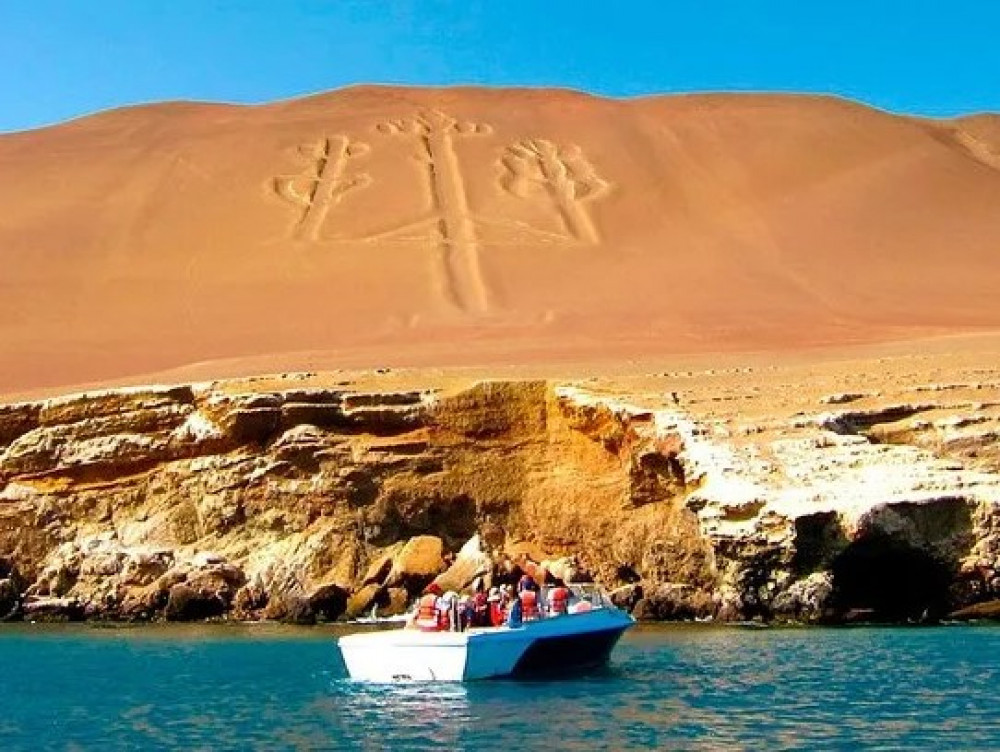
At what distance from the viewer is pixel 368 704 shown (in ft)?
70.1

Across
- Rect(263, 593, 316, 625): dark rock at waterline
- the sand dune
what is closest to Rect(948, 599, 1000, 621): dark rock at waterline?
Rect(263, 593, 316, 625): dark rock at waterline

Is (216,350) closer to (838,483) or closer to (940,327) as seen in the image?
(940,327)

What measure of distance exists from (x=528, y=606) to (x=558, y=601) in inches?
20.4

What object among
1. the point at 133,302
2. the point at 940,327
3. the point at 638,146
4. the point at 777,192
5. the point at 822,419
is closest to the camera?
the point at 822,419

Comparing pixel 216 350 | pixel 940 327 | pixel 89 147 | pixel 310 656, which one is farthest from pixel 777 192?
pixel 310 656

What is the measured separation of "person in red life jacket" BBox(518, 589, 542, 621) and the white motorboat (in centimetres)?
21

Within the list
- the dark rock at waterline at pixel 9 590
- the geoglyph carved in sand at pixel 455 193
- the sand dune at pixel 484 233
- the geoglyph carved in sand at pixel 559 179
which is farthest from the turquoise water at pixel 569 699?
the geoglyph carved in sand at pixel 559 179

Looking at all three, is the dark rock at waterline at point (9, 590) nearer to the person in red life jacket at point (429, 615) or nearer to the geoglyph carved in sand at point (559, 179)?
the person in red life jacket at point (429, 615)

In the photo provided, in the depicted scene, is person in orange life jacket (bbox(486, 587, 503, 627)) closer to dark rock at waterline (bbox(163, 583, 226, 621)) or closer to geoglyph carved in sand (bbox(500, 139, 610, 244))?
dark rock at waterline (bbox(163, 583, 226, 621))

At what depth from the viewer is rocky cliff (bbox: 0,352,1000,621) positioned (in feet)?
98.5

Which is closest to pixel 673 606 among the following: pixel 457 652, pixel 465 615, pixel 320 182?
pixel 465 615

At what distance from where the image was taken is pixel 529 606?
23594 mm

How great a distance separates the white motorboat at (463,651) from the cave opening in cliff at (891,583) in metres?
7.33

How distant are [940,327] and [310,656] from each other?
99.6 feet
